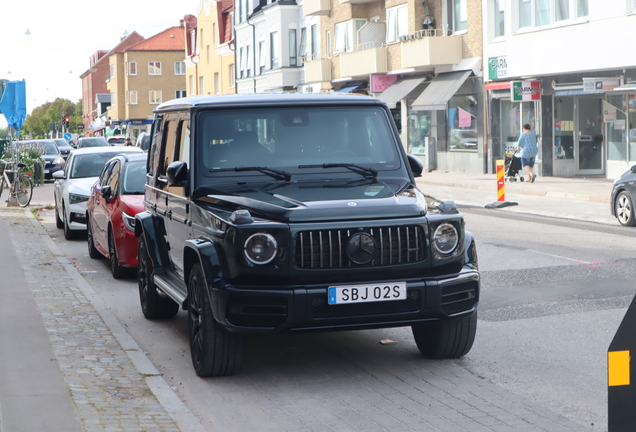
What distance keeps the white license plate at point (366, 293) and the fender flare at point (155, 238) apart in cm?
240

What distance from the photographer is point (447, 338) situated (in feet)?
21.2

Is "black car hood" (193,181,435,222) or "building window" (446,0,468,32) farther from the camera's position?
"building window" (446,0,468,32)

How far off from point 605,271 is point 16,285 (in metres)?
6.72

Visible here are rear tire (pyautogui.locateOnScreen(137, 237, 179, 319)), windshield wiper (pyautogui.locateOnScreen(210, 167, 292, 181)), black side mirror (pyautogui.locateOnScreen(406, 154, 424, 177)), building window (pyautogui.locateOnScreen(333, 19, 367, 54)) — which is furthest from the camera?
building window (pyautogui.locateOnScreen(333, 19, 367, 54))

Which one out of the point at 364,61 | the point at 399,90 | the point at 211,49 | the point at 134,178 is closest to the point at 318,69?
the point at 364,61

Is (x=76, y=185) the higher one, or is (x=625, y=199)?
(x=76, y=185)

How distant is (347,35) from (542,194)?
20643 millimetres

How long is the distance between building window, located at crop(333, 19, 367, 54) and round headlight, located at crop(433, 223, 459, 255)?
3590 centimetres

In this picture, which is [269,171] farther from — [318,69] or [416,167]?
[318,69]

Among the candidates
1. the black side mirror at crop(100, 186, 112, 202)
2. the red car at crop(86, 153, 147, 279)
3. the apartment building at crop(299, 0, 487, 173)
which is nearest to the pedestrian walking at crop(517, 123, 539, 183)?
the apartment building at crop(299, 0, 487, 173)

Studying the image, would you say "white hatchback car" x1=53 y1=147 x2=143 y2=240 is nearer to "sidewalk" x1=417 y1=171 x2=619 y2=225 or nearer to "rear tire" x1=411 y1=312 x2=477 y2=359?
"sidewalk" x1=417 y1=171 x2=619 y2=225

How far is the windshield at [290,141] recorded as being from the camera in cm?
676

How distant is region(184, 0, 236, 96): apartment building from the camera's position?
63.0 meters

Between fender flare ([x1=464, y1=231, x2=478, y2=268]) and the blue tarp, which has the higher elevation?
the blue tarp
